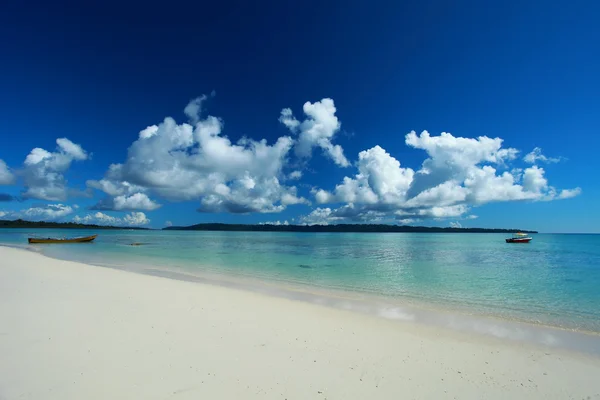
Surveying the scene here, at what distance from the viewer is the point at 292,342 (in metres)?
6.81

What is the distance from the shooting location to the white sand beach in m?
4.79

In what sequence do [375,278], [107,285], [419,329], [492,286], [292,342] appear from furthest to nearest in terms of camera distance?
[375,278] < [492,286] < [107,285] < [419,329] < [292,342]

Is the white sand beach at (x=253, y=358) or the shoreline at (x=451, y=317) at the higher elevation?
the white sand beach at (x=253, y=358)

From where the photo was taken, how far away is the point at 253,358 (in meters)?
5.87

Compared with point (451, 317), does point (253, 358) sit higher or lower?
higher

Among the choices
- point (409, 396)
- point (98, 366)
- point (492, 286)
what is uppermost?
point (98, 366)

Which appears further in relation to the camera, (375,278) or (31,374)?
(375,278)

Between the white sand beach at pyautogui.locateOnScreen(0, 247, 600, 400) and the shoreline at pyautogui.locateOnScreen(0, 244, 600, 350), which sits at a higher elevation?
the white sand beach at pyautogui.locateOnScreen(0, 247, 600, 400)

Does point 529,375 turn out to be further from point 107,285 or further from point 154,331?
point 107,285

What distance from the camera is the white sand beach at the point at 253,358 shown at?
479cm

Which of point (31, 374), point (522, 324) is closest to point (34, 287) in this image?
point (31, 374)

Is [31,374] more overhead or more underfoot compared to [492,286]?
more overhead

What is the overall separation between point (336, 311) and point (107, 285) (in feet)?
33.6

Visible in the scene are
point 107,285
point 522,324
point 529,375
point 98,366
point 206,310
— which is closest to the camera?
point 98,366
